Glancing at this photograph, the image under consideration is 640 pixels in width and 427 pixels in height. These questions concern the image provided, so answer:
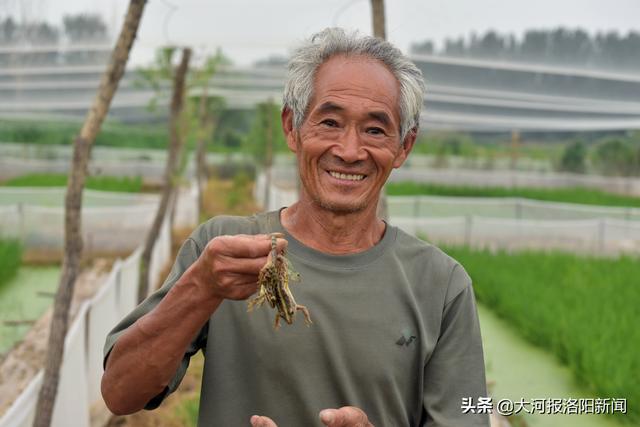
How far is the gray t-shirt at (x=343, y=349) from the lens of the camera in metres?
1.37

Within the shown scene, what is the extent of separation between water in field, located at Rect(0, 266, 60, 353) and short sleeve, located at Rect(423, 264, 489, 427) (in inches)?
176

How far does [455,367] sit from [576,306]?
14.3 feet

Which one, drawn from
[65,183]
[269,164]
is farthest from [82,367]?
[65,183]

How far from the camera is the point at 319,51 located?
1.45 metres

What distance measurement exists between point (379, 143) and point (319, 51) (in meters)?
0.21

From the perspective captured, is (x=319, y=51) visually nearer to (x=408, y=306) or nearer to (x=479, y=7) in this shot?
(x=408, y=306)

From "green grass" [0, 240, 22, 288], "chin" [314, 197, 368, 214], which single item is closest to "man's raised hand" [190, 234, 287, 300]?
"chin" [314, 197, 368, 214]

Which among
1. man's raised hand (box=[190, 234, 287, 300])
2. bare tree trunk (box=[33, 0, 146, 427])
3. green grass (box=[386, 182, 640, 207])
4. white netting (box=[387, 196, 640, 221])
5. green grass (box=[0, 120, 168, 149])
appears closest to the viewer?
man's raised hand (box=[190, 234, 287, 300])

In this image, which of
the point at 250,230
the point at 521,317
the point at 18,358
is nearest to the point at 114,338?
the point at 250,230

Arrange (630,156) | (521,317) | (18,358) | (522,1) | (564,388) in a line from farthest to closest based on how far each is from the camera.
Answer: (630,156) < (522,1) < (521,317) < (18,358) < (564,388)

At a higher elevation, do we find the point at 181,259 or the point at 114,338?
the point at 181,259

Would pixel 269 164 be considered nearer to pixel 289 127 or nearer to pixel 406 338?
pixel 289 127

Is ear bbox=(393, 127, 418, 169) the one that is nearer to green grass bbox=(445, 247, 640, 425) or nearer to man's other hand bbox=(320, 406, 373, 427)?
man's other hand bbox=(320, 406, 373, 427)

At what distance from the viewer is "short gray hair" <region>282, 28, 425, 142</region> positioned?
4.72ft
